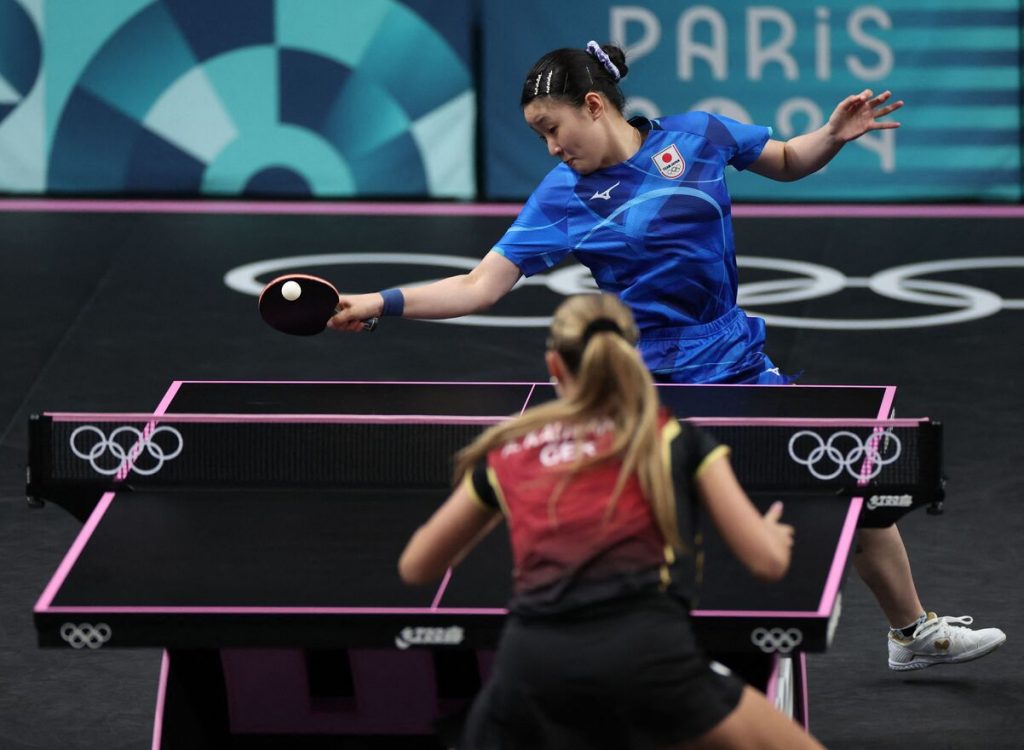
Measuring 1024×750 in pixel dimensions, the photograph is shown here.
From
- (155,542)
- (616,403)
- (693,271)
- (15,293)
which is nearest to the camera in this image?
(616,403)

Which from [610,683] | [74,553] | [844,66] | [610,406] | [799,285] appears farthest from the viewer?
[844,66]

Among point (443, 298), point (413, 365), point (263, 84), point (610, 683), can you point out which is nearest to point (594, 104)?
point (443, 298)

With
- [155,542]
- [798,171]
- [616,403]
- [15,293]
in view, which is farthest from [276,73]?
[616,403]

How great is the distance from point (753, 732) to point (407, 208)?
33.2 feet

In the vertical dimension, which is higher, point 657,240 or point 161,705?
point 657,240

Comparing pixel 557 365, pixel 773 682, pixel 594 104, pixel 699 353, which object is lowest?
pixel 773 682

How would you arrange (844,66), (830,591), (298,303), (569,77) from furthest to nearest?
1. (844,66)
2. (569,77)
3. (298,303)
4. (830,591)

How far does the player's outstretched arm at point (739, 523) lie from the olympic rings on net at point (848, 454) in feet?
4.08

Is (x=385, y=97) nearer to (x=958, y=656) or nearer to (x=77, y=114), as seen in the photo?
(x=77, y=114)

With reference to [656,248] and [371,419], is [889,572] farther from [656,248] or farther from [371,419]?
[371,419]

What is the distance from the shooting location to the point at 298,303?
5.72 metres

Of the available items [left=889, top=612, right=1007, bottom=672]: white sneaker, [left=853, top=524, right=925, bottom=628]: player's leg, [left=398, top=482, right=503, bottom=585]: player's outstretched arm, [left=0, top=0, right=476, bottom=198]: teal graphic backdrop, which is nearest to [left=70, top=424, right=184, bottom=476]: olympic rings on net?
[left=398, top=482, right=503, bottom=585]: player's outstretched arm

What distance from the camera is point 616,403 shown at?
4055 mm

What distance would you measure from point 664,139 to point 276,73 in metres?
7.88
